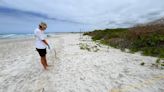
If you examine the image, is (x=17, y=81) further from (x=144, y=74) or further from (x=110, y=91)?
(x=144, y=74)

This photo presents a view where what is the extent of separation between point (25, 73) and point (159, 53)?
7.91m

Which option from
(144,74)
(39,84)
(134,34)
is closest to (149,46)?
(134,34)

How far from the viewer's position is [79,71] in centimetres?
585

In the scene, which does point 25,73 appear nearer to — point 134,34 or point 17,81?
point 17,81

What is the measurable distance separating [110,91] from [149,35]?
884cm

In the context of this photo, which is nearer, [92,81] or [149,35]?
[92,81]

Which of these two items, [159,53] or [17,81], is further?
[159,53]

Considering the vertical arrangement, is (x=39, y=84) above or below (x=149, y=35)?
below

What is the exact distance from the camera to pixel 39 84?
181 inches

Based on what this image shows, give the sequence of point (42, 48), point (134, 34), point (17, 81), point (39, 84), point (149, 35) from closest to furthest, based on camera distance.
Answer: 1. point (39, 84)
2. point (17, 81)
3. point (42, 48)
4. point (149, 35)
5. point (134, 34)

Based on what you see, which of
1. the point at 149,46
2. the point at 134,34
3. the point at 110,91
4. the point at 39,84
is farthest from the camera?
the point at 134,34

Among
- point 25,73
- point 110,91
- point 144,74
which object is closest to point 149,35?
point 144,74

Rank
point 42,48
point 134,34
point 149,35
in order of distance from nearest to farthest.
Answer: point 42,48, point 149,35, point 134,34

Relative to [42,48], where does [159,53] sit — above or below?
below
